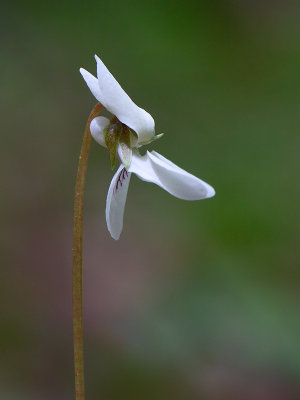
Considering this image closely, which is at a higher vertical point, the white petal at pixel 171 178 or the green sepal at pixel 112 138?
the green sepal at pixel 112 138

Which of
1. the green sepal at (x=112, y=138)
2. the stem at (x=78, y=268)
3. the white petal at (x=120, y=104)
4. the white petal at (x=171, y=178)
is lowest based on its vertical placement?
the stem at (x=78, y=268)

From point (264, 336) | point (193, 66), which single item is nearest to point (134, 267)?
point (264, 336)

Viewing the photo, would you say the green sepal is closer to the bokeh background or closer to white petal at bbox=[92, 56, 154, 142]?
white petal at bbox=[92, 56, 154, 142]

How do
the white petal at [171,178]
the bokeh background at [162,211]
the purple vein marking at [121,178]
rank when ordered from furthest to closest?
the bokeh background at [162,211] → the purple vein marking at [121,178] → the white petal at [171,178]

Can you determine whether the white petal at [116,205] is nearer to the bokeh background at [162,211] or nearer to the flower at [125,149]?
the flower at [125,149]

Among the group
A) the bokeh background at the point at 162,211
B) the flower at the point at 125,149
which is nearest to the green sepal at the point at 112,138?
the flower at the point at 125,149

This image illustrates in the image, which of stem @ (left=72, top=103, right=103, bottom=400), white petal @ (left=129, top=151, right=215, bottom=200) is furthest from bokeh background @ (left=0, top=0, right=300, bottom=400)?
white petal @ (left=129, top=151, right=215, bottom=200)
